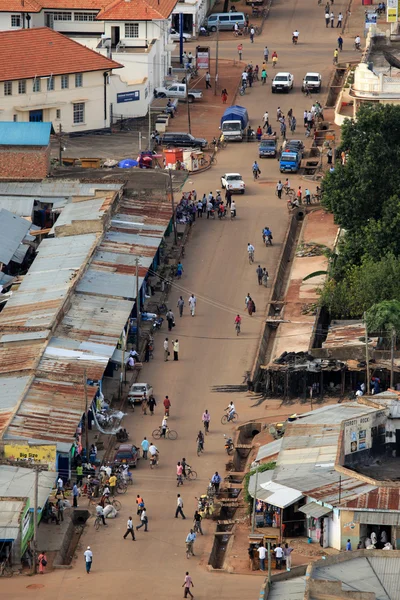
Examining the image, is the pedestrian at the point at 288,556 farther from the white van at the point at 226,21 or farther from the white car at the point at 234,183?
the white van at the point at 226,21

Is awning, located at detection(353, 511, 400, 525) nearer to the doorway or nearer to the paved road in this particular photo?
the paved road

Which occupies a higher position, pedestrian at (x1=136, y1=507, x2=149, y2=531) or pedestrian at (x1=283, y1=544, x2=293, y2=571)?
pedestrian at (x1=283, y1=544, x2=293, y2=571)

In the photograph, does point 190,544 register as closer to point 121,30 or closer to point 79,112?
point 79,112

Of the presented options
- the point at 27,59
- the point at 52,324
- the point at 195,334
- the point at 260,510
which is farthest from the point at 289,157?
the point at 260,510

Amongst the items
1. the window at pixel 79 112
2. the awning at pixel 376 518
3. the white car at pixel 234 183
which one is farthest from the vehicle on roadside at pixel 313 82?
the awning at pixel 376 518

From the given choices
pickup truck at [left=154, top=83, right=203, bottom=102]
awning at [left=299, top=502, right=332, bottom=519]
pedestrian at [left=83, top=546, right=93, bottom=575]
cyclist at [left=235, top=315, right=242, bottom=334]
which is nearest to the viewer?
pedestrian at [left=83, top=546, right=93, bottom=575]

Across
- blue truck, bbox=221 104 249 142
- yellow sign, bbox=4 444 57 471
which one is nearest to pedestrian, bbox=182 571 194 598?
yellow sign, bbox=4 444 57 471
